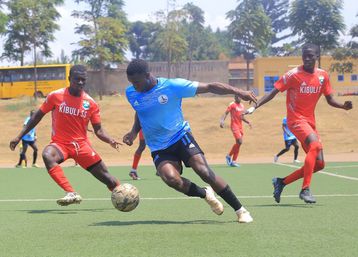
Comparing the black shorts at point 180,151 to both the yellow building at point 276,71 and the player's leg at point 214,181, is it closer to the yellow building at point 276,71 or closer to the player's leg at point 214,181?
the player's leg at point 214,181

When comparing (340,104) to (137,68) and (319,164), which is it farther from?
(137,68)

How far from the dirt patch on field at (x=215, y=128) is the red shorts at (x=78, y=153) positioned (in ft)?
73.2

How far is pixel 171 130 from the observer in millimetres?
7332

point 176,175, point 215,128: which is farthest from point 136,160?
point 215,128

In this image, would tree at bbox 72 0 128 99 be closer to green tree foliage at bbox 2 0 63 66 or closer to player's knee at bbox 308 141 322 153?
green tree foliage at bbox 2 0 63 66

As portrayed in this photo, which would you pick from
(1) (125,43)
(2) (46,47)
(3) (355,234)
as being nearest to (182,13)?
(1) (125,43)

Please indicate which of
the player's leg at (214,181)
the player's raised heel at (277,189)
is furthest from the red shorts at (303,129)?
the player's leg at (214,181)

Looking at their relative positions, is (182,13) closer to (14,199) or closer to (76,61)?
(76,61)

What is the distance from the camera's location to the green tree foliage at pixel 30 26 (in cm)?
5221

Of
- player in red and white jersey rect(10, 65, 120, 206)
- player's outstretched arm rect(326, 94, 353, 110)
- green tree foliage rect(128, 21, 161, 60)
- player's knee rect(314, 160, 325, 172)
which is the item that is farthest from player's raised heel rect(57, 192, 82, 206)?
green tree foliage rect(128, 21, 161, 60)

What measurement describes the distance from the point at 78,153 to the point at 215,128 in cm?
3037

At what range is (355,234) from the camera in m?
5.98

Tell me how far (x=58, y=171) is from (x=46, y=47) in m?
51.5

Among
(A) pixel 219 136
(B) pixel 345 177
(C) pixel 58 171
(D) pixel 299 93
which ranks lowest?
(A) pixel 219 136
